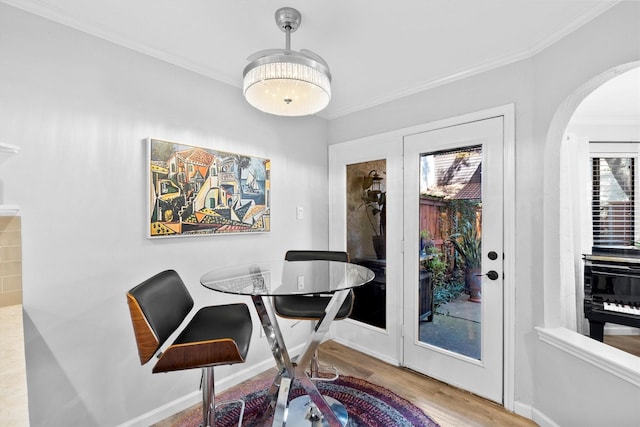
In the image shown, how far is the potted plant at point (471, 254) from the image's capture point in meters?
2.26

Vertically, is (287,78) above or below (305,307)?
above

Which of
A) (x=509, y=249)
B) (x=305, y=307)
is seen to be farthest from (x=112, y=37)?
(x=509, y=249)

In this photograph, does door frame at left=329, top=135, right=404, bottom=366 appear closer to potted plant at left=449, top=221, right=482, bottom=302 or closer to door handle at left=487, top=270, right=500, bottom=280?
potted plant at left=449, top=221, right=482, bottom=302

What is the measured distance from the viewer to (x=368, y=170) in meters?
2.94

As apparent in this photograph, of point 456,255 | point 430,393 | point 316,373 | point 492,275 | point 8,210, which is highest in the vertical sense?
point 8,210

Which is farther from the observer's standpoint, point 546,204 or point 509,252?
point 509,252

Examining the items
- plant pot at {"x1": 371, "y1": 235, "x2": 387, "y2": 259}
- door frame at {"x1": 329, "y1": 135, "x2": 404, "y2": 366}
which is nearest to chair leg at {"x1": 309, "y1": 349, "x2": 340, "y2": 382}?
door frame at {"x1": 329, "y1": 135, "x2": 404, "y2": 366}

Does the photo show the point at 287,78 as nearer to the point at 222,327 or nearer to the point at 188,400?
the point at 222,327

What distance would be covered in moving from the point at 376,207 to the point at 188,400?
2.16 meters

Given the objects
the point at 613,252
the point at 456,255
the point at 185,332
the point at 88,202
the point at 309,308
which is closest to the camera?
the point at 185,332

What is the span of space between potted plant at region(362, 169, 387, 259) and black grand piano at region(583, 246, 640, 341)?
5.80 feet

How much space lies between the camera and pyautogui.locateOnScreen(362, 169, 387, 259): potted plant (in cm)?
284

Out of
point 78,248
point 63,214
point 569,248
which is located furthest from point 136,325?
point 569,248

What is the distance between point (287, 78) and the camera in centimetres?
140
